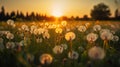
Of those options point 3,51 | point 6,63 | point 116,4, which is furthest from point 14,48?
point 116,4

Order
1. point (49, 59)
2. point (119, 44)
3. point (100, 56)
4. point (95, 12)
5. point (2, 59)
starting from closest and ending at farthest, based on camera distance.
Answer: point (100, 56), point (49, 59), point (2, 59), point (119, 44), point (95, 12)

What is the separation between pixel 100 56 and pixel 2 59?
78.5 inches

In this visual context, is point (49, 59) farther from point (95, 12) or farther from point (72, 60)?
point (95, 12)

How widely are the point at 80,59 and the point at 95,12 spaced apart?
84431 millimetres

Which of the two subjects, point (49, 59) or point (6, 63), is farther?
point (6, 63)

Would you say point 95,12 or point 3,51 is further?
point 95,12

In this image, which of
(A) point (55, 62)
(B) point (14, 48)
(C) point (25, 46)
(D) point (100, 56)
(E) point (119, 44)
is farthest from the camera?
(E) point (119, 44)

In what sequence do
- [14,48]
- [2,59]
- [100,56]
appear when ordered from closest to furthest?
[100,56] < [2,59] < [14,48]

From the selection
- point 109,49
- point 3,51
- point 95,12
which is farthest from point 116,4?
point 95,12

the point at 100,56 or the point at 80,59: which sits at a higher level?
the point at 100,56

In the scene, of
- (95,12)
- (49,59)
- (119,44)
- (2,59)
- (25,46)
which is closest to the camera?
(49,59)

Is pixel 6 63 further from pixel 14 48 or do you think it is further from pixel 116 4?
pixel 116 4

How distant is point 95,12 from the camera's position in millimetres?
88312

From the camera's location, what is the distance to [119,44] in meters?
6.75
